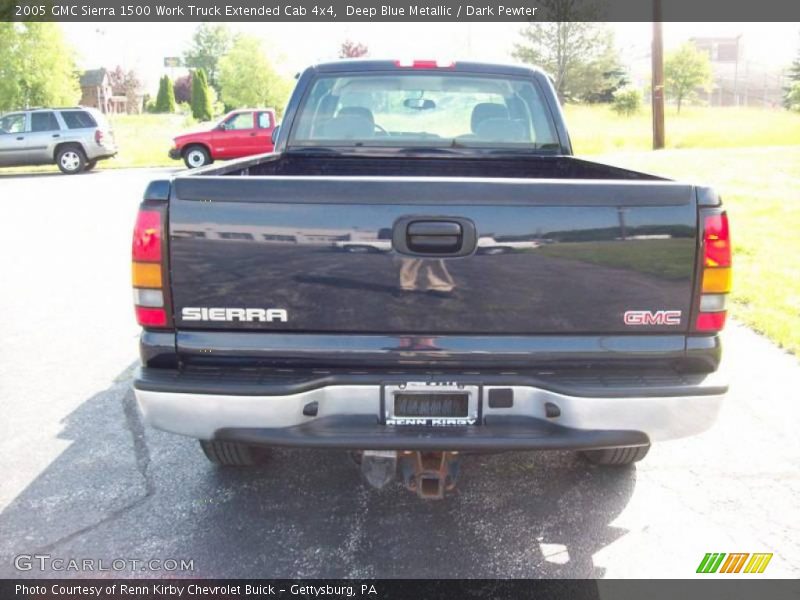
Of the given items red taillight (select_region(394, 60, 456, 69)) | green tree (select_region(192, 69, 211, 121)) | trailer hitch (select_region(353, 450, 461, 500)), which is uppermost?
green tree (select_region(192, 69, 211, 121))

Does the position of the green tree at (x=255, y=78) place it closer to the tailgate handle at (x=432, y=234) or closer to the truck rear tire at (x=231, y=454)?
the truck rear tire at (x=231, y=454)

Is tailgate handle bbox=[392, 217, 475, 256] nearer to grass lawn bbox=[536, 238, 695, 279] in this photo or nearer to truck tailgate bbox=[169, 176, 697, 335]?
truck tailgate bbox=[169, 176, 697, 335]

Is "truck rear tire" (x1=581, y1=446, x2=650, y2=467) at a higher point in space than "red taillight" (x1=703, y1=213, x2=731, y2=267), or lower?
lower

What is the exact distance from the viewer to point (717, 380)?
2.54 m

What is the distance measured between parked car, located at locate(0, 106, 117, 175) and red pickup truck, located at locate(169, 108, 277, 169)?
2540 millimetres

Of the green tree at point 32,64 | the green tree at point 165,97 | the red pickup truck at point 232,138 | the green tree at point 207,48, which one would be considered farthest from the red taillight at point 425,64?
the green tree at point 207,48

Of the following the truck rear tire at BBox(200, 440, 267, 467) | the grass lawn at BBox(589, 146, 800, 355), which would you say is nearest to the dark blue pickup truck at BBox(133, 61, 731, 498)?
the truck rear tire at BBox(200, 440, 267, 467)

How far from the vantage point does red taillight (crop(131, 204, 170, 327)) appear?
2.47 m

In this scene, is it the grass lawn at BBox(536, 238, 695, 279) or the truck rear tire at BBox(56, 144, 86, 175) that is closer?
the grass lawn at BBox(536, 238, 695, 279)

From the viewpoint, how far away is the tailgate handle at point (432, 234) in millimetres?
2430

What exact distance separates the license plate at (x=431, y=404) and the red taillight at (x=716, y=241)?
3.11 feet

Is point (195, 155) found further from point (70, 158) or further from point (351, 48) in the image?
point (351, 48)

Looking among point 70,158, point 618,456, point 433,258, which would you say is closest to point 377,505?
point 618,456

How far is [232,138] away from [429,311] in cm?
2068
